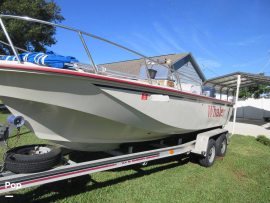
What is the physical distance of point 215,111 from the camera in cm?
648

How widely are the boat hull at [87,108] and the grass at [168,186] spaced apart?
2.06 feet

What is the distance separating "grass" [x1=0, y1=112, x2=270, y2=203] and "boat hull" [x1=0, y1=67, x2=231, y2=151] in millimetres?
629

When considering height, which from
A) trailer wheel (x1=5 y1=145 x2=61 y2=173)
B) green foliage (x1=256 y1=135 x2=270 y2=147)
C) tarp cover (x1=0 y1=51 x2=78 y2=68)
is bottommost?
green foliage (x1=256 y1=135 x2=270 y2=147)

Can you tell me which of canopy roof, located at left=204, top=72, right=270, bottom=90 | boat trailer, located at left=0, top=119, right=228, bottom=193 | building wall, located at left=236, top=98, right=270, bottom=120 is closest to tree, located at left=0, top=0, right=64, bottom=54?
canopy roof, located at left=204, top=72, right=270, bottom=90

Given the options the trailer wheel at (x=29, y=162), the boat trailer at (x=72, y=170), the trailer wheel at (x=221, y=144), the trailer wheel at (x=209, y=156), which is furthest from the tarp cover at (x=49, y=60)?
the trailer wheel at (x=221, y=144)

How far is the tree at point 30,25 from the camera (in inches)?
494

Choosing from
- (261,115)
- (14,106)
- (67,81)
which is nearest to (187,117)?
(67,81)

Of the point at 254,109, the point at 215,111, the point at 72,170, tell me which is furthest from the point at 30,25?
the point at 254,109

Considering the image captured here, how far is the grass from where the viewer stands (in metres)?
3.71

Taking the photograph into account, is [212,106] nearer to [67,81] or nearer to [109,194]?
[109,194]

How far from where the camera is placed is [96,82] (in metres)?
3.32

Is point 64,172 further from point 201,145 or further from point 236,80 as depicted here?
point 236,80

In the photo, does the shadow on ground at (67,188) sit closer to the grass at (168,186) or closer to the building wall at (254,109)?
the grass at (168,186)

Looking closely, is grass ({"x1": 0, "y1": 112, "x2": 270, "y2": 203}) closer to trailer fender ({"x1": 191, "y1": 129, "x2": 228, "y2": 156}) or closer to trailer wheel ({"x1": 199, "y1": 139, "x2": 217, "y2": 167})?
trailer wheel ({"x1": 199, "y1": 139, "x2": 217, "y2": 167})
